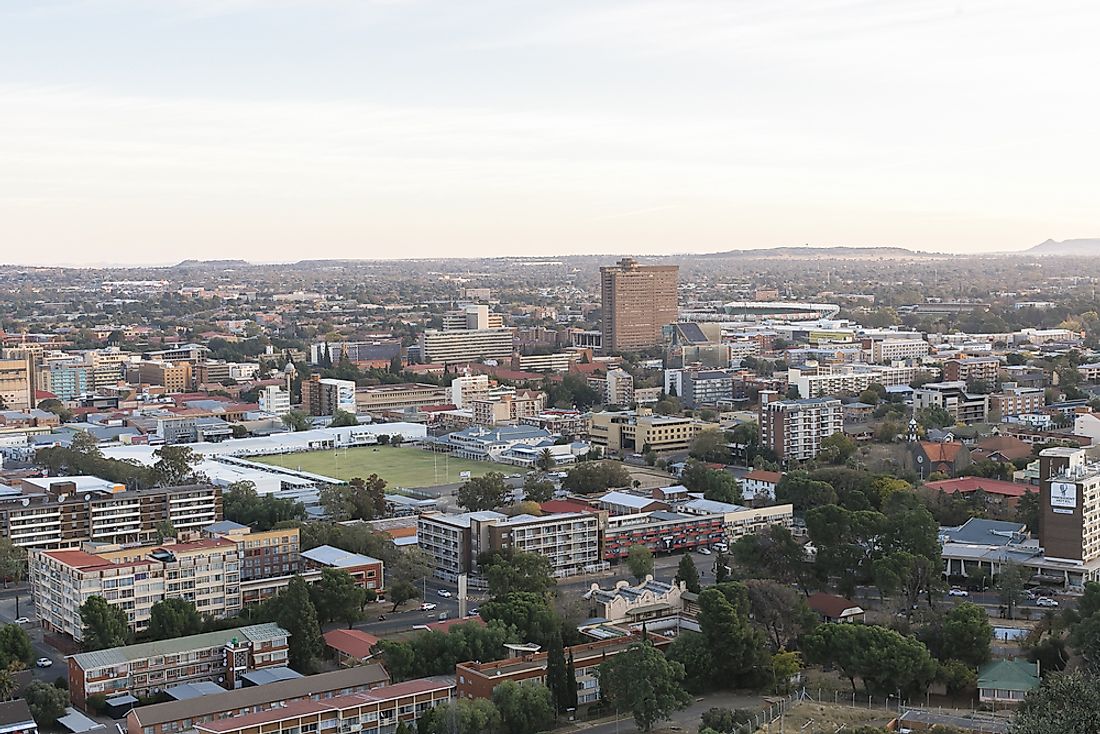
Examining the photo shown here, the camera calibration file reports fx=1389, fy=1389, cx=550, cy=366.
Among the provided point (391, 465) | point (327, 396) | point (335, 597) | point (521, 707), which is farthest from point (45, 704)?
point (327, 396)

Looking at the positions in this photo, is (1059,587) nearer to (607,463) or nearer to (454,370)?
(607,463)

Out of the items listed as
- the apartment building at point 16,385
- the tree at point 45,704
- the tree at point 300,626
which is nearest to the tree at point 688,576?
the tree at point 300,626

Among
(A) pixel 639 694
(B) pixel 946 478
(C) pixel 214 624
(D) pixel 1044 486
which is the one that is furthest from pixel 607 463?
(A) pixel 639 694

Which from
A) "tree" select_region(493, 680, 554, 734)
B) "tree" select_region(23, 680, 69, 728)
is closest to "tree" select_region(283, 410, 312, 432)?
"tree" select_region(23, 680, 69, 728)

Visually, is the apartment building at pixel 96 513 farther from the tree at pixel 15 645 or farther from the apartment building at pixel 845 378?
the apartment building at pixel 845 378

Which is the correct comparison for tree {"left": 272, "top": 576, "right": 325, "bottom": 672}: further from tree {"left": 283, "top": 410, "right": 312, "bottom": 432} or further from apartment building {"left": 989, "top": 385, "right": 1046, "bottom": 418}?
apartment building {"left": 989, "top": 385, "right": 1046, "bottom": 418}
